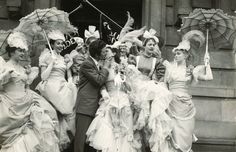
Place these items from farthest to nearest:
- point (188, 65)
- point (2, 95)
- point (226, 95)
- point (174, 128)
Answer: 1. point (226, 95)
2. point (188, 65)
3. point (174, 128)
4. point (2, 95)

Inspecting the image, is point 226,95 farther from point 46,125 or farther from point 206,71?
point 46,125

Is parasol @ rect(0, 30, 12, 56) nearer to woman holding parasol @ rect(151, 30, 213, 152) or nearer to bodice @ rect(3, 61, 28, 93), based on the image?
bodice @ rect(3, 61, 28, 93)

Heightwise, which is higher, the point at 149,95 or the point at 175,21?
the point at 175,21

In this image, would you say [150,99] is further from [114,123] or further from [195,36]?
[195,36]

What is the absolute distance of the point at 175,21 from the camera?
13102 millimetres

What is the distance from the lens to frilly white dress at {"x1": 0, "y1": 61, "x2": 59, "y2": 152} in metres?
9.22

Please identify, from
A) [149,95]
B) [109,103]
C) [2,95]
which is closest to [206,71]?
[149,95]

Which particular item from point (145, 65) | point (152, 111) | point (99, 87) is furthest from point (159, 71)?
point (99, 87)

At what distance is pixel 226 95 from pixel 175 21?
7.01 feet

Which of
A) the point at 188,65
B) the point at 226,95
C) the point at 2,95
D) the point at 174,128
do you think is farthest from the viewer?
the point at 226,95

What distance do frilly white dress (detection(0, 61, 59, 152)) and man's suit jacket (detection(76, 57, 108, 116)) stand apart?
629 millimetres

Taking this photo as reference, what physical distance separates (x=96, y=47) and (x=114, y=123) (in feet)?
4.58

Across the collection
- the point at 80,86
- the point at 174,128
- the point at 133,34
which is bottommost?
the point at 174,128

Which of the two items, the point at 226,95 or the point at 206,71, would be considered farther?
the point at 226,95
